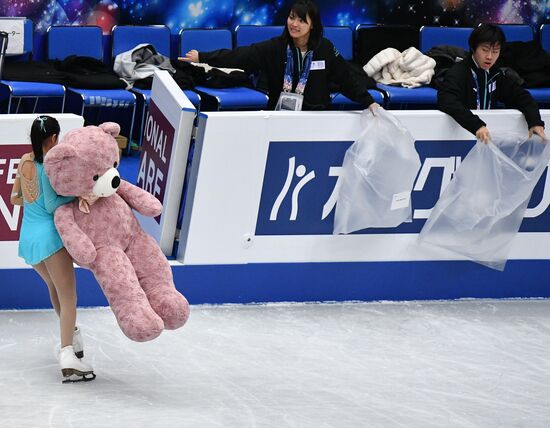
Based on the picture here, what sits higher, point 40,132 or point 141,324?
point 40,132

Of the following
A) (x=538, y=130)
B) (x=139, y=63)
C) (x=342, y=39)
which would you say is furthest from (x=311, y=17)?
(x=342, y=39)

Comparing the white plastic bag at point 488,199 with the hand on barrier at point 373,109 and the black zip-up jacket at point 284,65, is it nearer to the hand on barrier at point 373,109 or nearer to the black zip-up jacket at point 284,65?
the hand on barrier at point 373,109

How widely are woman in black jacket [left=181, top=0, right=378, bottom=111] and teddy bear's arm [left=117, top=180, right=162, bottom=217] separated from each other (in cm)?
190

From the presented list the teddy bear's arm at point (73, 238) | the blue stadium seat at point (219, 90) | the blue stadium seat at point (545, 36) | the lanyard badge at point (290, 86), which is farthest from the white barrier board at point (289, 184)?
the blue stadium seat at point (545, 36)

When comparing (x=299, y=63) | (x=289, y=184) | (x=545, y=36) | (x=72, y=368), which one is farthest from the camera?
(x=545, y=36)

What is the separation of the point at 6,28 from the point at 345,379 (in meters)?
5.43

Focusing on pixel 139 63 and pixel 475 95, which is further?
pixel 139 63

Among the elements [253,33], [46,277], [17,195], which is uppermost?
[253,33]

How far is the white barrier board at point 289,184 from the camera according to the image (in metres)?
6.66

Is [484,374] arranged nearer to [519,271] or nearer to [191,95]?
[519,271]

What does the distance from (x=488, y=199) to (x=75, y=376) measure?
2606 mm

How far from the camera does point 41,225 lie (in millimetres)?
5465

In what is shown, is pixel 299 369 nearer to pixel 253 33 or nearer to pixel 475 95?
pixel 475 95

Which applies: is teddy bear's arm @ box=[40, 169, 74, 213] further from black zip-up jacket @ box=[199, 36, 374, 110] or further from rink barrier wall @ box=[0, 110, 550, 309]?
black zip-up jacket @ box=[199, 36, 374, 110]
